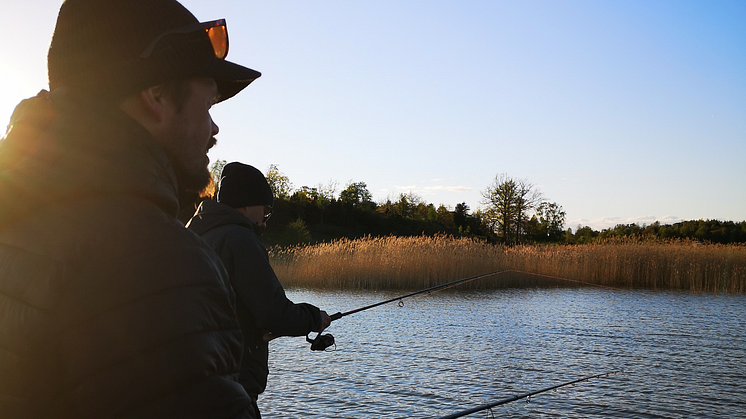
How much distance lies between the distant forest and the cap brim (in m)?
38.5

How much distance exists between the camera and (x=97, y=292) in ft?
2.75

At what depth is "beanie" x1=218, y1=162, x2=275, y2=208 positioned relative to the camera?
3.34 m

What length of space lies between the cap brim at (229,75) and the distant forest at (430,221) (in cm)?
3845

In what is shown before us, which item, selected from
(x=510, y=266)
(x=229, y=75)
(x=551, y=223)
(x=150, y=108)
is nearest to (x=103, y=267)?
(x=150, y=108)

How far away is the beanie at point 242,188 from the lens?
3.34 metres

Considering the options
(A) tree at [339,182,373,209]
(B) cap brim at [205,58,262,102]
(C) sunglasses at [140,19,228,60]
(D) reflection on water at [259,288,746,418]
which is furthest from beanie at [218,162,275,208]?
(A) tree at [339,182,373,209]

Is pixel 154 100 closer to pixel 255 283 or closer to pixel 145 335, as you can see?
pixel 145 335

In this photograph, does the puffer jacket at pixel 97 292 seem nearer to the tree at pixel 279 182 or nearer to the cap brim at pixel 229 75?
the cap brim at pixel 229 75

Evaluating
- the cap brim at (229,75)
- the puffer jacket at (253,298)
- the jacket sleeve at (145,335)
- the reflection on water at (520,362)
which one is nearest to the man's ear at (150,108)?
the cap brim at (229,75)

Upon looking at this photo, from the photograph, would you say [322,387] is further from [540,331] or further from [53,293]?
[53,293]

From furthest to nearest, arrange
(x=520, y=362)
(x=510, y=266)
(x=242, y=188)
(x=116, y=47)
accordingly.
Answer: (x=510, y=266) → (x=520, y=362) → (x=242, y=188) → (x=116, y=47)

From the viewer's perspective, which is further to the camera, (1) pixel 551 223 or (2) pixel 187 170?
(1) pixel 551 223

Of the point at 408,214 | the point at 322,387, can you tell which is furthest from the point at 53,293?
the point at 408,214

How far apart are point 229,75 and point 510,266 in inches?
705
